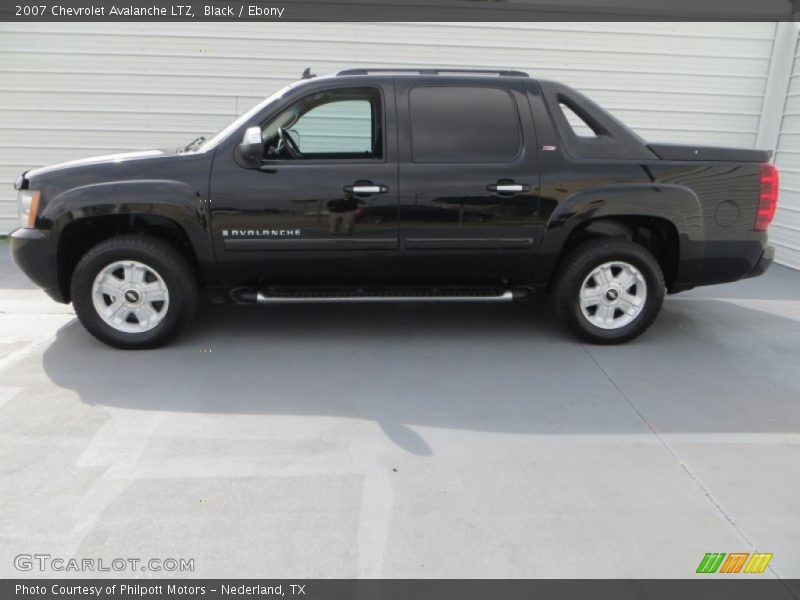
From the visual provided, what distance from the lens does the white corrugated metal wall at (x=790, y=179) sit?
25.2 ft

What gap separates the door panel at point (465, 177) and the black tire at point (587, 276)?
1.11 feet

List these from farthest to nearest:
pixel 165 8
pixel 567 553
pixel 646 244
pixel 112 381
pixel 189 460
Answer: pixel 165 8
pixel 646 244
pixel 112 381
pixel 189 460
pixel 567 553

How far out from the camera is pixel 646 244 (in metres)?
4.80

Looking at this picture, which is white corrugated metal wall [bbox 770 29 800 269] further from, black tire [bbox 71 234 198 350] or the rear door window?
black tire [bbox 71 234 198 350]

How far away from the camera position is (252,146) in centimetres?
406

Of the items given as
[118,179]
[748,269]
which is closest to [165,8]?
[118,179]

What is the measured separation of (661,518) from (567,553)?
1.68ft

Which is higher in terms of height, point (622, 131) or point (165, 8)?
point (165, 8)

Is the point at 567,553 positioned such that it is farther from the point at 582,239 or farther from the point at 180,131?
the point at 180,131

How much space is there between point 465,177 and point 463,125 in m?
0.39

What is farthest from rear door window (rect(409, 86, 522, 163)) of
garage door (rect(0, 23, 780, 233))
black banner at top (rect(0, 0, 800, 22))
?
black banner at top (rect(0, 0, 800, 22))

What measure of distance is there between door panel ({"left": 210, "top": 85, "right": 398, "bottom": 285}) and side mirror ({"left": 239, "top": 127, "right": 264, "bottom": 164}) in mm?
83

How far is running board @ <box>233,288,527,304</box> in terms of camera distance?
14.6 ft
